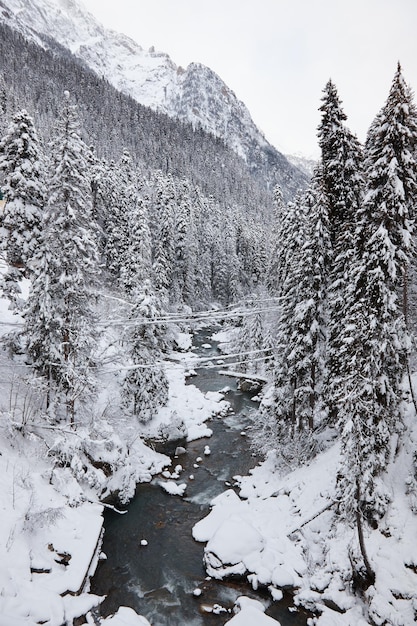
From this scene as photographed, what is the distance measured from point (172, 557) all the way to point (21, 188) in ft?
61.9

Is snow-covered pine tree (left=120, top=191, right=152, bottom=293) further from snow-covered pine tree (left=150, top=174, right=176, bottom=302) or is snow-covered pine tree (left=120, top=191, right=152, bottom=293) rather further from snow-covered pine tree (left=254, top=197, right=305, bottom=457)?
snow-covered pine tree (left=254, top=197, right=305, bottom=457)

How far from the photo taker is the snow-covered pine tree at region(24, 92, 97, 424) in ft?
57.4

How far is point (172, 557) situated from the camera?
16734mm

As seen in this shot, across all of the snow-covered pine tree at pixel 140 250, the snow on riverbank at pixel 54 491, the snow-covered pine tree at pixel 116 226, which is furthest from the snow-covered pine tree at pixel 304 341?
the snow-covered pine tree at pixel 116 226

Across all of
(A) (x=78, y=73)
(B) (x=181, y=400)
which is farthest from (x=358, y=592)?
(A) (x=78, y=73)

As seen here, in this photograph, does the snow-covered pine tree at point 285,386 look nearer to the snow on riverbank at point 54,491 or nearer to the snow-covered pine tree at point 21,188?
the snow on riverbank at point 54,491

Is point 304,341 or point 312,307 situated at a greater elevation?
point 312,307

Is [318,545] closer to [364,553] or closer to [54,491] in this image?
[364,553]

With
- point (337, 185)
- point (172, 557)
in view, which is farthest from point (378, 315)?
point (172, 557)

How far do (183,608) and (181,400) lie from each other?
18.1 metres

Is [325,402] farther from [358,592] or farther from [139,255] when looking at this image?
[139,255]

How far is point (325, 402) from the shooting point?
20.0 meters

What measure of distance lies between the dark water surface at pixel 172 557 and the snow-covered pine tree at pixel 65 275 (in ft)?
22.1

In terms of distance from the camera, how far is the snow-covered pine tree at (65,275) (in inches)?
689
